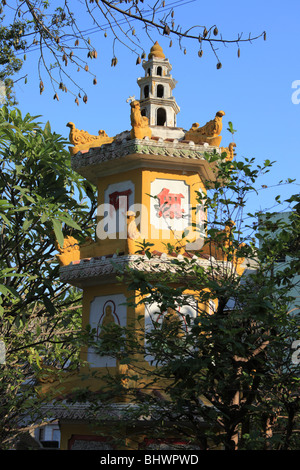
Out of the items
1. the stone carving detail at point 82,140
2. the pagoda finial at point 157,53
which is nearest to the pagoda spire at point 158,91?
the pagoda finial at point 157,53

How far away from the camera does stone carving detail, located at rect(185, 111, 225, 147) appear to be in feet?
41.1

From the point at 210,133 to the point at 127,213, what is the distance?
112 inches

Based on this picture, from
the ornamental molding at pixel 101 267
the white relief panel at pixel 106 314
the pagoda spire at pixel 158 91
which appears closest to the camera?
the ornamental molding at pixel 101 267

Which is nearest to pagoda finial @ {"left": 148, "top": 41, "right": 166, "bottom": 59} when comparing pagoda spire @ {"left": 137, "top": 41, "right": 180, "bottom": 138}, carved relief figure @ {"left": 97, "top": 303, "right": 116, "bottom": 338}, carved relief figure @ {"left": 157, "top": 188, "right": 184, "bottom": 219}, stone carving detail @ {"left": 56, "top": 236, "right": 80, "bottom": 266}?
pagoda spire @ {"left": 137, "top": 41, "right": 180, "bottom": 138}

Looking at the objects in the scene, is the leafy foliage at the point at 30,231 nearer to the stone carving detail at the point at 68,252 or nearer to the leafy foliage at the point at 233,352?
the stone carving detail at the point at 68,252

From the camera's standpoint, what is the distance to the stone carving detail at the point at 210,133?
1252 centimetres

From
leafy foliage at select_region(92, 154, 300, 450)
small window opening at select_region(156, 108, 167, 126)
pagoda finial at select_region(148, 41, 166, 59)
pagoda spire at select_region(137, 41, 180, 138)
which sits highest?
pagoda finial at select_region(148, 41, 166, 59)

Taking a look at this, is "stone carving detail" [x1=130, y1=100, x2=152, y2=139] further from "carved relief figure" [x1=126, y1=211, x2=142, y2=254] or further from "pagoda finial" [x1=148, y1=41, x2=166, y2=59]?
"pagoda finial" [x1=148, y1=41, x2=166, y2=59]

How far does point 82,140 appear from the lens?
1320cm

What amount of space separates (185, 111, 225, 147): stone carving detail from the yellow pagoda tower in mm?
21

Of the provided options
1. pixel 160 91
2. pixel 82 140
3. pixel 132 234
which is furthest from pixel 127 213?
pixel 160 91

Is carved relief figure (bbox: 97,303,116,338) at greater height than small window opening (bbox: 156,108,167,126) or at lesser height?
lesser

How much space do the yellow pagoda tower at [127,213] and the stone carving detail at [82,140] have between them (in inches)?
1.2
